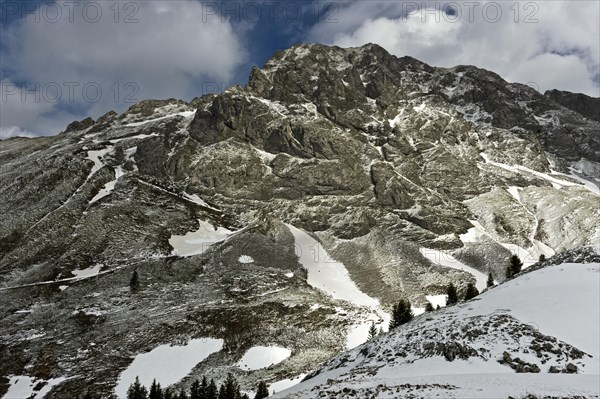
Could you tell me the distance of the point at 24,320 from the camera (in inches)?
3615

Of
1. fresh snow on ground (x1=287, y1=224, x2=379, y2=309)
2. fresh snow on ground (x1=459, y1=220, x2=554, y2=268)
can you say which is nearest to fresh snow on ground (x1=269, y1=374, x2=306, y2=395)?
fresh snow on ground (x1=287, y1=224, x2=379, y2=309)

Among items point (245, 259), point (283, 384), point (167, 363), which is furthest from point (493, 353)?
point (245, 259)

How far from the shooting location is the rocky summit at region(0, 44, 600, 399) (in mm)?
79188

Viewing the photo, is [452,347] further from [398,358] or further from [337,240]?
[337,240]

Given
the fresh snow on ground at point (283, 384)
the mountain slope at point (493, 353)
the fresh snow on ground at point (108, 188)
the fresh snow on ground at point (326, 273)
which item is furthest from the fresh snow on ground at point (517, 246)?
the fresh snow on ground at point (108, 188)

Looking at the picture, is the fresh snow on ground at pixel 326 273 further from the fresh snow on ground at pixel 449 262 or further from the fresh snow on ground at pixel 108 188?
the fresh snow on ground at pixel 108 188

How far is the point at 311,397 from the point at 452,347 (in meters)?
Result: 11.1

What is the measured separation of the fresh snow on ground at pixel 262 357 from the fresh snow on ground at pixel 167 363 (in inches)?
235

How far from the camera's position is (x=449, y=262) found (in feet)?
424

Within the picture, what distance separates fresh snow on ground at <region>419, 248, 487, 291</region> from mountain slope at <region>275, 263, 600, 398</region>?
83494 mm

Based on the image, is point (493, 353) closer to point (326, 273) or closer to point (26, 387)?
point (26, 387)

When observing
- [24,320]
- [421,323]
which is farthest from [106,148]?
[421,323]

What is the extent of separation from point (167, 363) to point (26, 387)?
787 inches

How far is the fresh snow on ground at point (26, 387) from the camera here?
227ft
